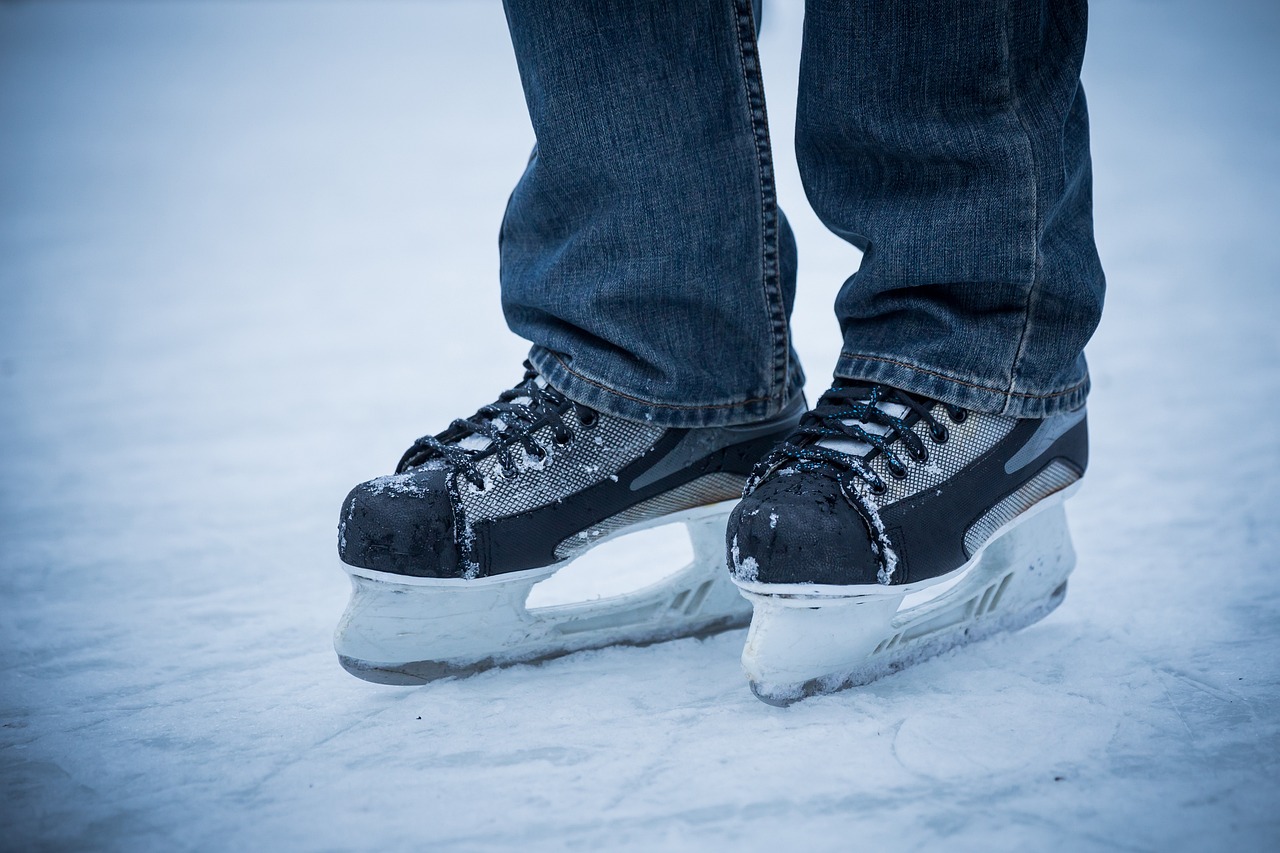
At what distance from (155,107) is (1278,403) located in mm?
5201

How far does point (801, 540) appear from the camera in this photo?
638mm

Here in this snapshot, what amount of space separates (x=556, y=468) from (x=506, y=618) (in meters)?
0.12

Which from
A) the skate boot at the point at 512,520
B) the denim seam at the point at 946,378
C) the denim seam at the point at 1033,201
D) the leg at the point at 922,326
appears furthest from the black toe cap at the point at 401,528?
the denim seam at the point at 1033,201

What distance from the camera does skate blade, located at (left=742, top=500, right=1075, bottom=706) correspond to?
66 centimetres

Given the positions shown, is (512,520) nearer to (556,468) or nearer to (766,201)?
(556,468)

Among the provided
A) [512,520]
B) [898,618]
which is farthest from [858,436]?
[512,520]

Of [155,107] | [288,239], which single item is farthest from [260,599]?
[155,107]

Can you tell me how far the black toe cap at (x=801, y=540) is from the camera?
64 centimetres

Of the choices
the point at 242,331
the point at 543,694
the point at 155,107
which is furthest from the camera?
the point at 155,107

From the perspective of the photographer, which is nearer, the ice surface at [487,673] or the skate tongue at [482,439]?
the ice surface at [487,673]

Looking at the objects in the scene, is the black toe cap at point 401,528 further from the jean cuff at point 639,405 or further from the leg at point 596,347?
the jean cuff at point 639,405

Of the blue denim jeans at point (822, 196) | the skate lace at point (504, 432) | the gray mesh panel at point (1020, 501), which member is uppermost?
the blue denim jeans at point (822, 196)

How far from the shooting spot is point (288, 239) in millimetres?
3129

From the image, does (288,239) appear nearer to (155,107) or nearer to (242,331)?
(242,331)
